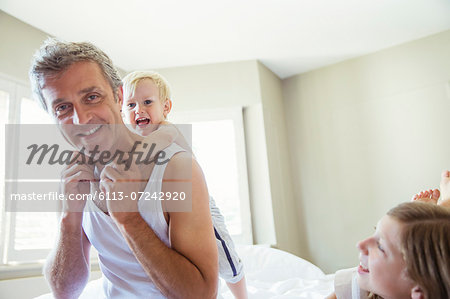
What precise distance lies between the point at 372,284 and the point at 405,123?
9.84 ft

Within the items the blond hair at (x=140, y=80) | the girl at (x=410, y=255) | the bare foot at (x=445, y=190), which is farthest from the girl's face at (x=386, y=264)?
the blond hair at (x=140, y=80)

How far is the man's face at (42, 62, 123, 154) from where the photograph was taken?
3.14 ft

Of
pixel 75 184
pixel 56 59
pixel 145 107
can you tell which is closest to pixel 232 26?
pixel 145 107

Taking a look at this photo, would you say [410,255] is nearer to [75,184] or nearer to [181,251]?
[181,251]

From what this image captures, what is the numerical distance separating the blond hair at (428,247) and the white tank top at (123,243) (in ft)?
1.93

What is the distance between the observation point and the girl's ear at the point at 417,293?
0.85 meters

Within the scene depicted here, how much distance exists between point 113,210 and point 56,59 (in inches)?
17.1

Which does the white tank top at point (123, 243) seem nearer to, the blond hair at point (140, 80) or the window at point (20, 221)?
the blond hair at point (140, 80)

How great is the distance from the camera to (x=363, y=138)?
3.76 metres

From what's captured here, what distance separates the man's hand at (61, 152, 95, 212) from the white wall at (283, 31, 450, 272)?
323 cm

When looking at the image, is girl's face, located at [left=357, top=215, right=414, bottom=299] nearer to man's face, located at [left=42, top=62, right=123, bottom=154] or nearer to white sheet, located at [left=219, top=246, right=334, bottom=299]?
white sheet, located at [left=219, top=246, right=334, bottom=299]

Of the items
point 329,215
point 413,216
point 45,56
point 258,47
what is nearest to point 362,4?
point 258,47

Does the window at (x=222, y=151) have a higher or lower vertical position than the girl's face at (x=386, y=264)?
higher

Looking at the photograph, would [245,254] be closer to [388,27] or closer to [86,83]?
[86,83]
